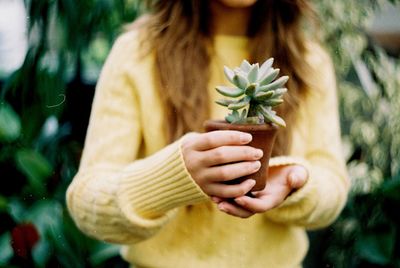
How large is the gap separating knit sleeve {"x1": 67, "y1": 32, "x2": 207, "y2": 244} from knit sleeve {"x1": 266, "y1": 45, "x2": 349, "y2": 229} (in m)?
0.20

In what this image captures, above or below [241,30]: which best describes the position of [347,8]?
below

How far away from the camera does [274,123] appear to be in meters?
0.79

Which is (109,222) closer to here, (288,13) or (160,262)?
(160,262)

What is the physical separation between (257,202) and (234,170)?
0.07m

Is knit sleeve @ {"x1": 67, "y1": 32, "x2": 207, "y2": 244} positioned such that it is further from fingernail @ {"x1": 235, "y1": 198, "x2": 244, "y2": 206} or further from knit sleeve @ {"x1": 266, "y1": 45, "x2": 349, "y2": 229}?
knit sleeve @ {"x1": 266, "y1": 45, "x2": 349, "y2": 229}

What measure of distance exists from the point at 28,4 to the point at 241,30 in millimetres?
586

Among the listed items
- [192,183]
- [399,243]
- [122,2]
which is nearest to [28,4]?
[122,2]

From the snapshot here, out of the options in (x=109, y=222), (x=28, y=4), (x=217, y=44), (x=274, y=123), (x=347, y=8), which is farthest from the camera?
(x=347, y=8)

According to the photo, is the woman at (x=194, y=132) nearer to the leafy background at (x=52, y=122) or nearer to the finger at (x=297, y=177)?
the finger at (x=297, y=177)

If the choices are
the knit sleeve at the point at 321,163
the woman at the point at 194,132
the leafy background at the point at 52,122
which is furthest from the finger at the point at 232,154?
the leafy background at the point at 52,122

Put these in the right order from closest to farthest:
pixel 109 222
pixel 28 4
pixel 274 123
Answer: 1. pixel 274 123
2. pixel 109 222
3. pixel 28 4

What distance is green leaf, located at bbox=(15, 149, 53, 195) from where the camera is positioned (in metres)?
1.49

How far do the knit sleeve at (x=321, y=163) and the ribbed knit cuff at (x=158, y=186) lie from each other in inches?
7.7

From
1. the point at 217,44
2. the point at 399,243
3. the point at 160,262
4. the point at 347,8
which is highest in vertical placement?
the point at 217,44
